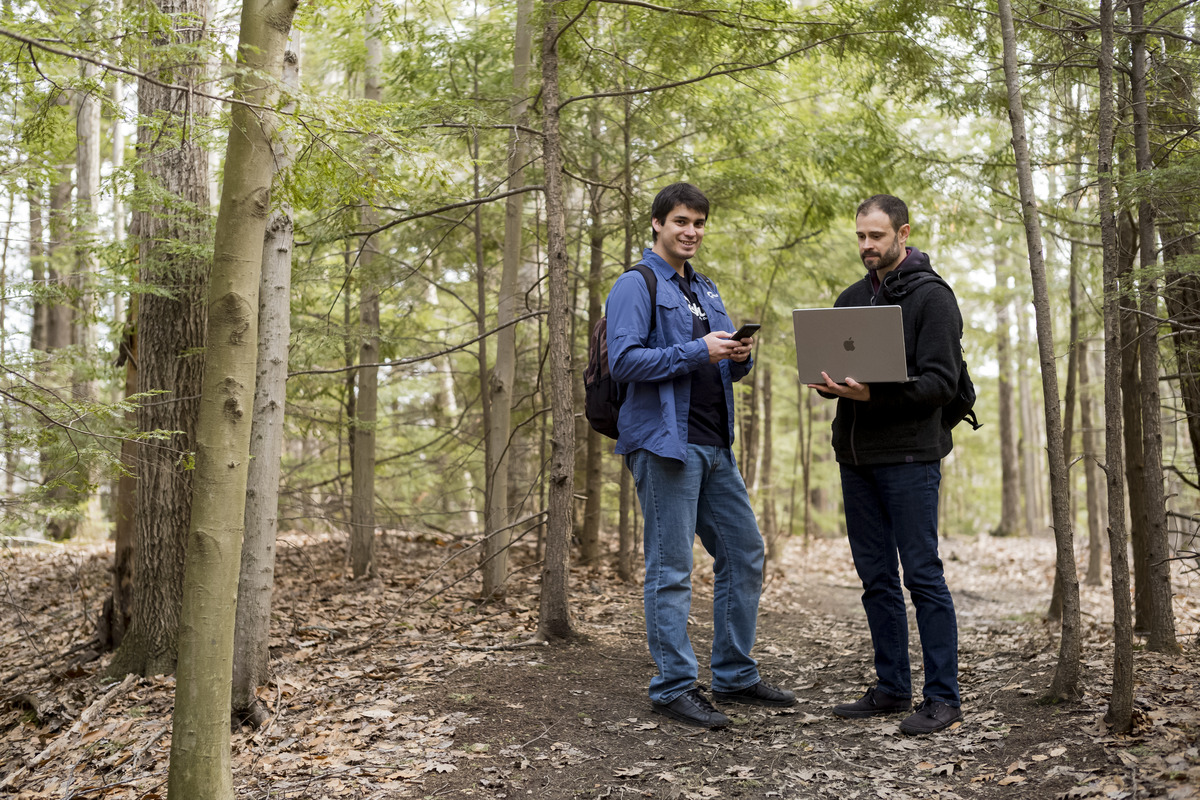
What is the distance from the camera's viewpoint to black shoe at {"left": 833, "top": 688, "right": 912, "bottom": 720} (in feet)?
12.9

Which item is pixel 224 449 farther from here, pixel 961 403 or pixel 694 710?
pixel 961 403

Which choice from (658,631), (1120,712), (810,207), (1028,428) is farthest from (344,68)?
(1028,428)

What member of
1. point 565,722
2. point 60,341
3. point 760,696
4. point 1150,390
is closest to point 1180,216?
point 1150,390

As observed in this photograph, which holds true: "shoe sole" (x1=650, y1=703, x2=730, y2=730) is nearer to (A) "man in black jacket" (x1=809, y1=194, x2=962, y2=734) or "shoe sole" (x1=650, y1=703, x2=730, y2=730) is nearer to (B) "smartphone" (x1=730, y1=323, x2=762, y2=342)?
(A) "man in black jacket" (x1=809, y1=194, x2=962, y2=734)

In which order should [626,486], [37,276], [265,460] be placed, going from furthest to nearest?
1. [37,276]
2. [626,486]
3. [265,460]

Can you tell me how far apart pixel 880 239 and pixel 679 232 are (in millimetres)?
977

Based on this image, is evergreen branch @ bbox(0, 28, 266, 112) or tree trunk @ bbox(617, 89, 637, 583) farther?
tree trunk @ bbox(617, 89, 637, 583)

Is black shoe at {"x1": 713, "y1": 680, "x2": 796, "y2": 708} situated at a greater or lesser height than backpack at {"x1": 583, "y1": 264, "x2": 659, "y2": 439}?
lesser

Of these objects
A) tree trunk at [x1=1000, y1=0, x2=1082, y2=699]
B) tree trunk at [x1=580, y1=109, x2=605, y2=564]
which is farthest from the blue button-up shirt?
tree trunk at [x1=580, y1=109, x2=605, y2=564]

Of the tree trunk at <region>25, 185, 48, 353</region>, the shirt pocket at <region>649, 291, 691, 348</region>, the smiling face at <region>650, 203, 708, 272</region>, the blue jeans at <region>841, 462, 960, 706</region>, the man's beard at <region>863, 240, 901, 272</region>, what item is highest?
the tree trunk at <region>25, 185, 48, 353</region>

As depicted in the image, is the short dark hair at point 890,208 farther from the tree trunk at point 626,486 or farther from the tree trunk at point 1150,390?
the tree trunk at point 626,486

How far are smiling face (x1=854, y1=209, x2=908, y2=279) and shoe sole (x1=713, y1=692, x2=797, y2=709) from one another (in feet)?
7.41

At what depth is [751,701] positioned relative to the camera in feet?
13.8

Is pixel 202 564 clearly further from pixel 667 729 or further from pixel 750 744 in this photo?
pixel 750 744
